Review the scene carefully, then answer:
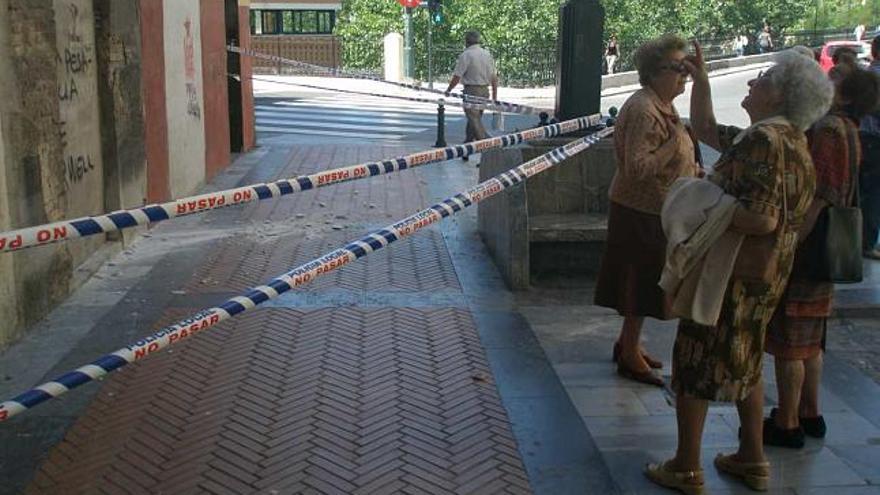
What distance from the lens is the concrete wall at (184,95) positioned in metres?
10.5

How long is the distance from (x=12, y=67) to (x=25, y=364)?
6.18 feet

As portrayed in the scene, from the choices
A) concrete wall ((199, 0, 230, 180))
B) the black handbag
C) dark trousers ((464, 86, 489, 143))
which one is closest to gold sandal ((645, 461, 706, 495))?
the black handbag

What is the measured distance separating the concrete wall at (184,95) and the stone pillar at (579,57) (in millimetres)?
4413

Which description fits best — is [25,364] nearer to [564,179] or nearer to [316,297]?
[316,297]

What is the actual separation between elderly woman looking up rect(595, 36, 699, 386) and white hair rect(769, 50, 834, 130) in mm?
1023

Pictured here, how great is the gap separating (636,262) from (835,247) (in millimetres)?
1190

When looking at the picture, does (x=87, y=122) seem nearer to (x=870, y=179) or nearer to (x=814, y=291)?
(x=814, y=291)

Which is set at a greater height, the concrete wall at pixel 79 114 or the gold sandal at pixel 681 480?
the concrete wall at pixel 79 114

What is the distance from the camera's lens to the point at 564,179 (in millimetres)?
8062

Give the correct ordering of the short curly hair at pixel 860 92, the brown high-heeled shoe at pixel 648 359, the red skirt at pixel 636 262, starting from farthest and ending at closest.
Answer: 1. the brown high-heeled shoe at pixel 648 359
2. the red skirt at pixel 636 262
3. the short curly hair at pixel 860 92

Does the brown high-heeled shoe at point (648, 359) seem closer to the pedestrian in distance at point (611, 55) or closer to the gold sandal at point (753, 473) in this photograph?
the gold sandal at point (753, 473)

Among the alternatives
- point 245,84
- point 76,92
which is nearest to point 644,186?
point 76,92

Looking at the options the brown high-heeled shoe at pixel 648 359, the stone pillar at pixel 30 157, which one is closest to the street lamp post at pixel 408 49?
the stone pillar at pixel 30 157

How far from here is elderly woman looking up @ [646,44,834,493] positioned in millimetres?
3762
